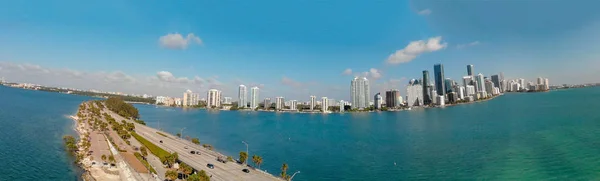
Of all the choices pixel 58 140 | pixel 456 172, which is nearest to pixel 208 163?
pixel 456 172

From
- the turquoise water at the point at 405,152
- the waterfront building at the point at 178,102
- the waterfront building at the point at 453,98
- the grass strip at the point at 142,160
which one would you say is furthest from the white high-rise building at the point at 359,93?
the grass strip at the point at 142,160

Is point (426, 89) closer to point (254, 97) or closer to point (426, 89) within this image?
point (426, 89)

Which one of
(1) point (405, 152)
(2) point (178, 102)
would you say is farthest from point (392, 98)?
(2) point (178, 102)

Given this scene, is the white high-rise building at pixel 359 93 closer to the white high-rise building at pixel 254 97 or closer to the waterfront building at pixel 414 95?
the waterfront building at pixel 414 95

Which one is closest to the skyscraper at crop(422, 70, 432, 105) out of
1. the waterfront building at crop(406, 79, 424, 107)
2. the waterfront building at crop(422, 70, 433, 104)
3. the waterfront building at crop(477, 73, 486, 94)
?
the waterfront building at crop(422, 70, 433, 104)

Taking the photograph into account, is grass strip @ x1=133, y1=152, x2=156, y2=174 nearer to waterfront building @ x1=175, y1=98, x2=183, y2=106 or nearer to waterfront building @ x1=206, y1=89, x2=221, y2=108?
waterfront building @ x1=206, y1=89, x2=221, y2=108

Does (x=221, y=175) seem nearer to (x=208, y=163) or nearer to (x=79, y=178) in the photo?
(x=208, y=163)
